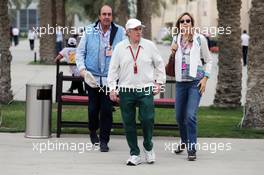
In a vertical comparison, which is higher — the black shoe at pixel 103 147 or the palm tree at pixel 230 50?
the palm tree at pixel 230 50

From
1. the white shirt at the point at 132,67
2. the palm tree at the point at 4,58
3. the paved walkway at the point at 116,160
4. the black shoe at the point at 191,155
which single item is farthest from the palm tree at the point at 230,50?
the white shirt at the point at 132,67

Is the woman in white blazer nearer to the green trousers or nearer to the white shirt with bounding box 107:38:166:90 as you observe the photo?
the white shirt with bounding box 107:38:166:90

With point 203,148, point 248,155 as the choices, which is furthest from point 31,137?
point 248,155

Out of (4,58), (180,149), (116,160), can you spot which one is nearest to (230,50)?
(4,58)

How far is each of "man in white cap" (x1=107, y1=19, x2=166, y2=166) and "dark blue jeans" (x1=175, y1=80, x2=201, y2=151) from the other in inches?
18.5

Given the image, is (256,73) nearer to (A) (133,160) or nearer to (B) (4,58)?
(A) (133,160)

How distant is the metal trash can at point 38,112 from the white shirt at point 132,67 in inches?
80.4

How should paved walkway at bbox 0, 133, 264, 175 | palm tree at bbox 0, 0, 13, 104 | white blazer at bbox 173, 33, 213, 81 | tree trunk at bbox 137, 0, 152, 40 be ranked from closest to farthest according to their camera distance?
1. paved walkway at bbox 0, 133, 264, 175
2. white blazer at bbox 173, 33, 213, 81
3. palm tree at bbox 0, 0, 13, 104
4. tree trunk at bbox 137, 0, 152, 40

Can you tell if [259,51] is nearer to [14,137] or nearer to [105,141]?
[105,141]

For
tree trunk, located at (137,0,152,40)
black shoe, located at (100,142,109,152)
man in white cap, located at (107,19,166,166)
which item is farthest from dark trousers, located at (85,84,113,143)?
tree trunk, located at (137,0,152,40)

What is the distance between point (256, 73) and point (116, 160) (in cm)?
349

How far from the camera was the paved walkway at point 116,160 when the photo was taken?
23.6ft

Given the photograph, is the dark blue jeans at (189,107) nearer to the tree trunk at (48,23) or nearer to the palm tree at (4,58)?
the palm tree at (4,58)

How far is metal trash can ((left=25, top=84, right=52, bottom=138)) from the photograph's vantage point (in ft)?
30.2
